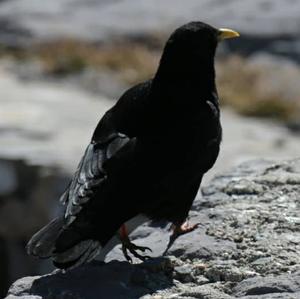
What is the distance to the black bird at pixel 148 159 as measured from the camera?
4555 millimetres

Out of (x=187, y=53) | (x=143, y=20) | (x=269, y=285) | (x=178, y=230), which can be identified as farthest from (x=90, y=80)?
(x=269, y=285)

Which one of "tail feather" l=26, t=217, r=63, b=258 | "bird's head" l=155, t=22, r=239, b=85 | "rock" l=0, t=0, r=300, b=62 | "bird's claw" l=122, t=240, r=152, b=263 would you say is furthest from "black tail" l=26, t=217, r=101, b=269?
"rock" l=0, t=0, r=300, b=62

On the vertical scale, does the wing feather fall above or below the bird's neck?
below

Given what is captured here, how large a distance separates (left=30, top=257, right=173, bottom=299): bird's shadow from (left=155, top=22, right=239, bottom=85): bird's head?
0.95m

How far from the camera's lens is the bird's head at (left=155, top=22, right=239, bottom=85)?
5.25 m

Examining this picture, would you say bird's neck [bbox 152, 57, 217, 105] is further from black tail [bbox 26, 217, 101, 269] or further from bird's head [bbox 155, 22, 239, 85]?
black tail [bbox 26, 217, 101, 269]

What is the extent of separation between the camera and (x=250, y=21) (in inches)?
632

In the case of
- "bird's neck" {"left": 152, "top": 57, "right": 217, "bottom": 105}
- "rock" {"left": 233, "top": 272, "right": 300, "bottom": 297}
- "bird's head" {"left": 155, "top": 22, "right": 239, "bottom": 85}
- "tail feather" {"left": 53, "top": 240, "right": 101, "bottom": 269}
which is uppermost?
"bird's head" {"left": 155, "top": 22, "right": 239, "bottom": 85}

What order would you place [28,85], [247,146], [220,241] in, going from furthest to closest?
[28,85] → [247,146] → [220,241]

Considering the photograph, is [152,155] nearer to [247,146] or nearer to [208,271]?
[208,271]

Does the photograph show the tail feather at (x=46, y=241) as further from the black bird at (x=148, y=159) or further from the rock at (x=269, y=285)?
the rock at (x=269, y=285)

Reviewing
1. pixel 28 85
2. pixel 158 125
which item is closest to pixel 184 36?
pixel 158 125

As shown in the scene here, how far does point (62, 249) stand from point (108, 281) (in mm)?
228

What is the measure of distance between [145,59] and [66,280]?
10.7 meters
